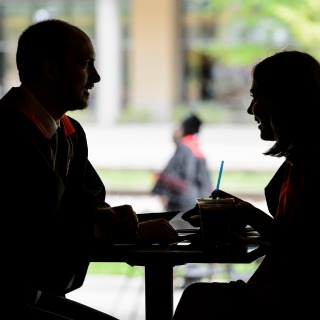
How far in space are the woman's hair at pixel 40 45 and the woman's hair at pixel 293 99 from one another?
1.74 feet

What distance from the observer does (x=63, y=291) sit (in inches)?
76.5

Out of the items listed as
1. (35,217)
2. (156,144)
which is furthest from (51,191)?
(156,144)

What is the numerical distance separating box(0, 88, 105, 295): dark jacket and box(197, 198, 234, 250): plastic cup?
0.96 feet

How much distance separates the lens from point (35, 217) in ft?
5.87

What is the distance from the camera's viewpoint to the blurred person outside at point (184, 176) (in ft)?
18.4

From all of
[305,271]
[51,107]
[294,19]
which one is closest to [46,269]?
[51,107]

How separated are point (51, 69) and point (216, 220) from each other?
60 centimetres

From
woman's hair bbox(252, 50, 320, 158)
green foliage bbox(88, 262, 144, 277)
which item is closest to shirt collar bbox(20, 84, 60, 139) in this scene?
woman's hair bbox(252, 50, 320, 158)

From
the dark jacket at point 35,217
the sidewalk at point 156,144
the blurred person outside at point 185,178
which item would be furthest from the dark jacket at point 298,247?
the sidewalk at point 156,144

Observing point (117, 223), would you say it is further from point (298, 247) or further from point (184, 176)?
point (184, 176)

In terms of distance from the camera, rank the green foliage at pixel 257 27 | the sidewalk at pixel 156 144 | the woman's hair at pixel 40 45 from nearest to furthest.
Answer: the woman's hair at pixel 40 45 < the green foliage at pixel 257 27 < the sidewalk at pixel 156 144

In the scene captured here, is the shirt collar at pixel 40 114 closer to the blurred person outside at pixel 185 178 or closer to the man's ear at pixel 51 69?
the man's ear at pixel 51 69

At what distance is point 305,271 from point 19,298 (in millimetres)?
686

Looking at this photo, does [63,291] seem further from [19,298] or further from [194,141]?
[194,141]
